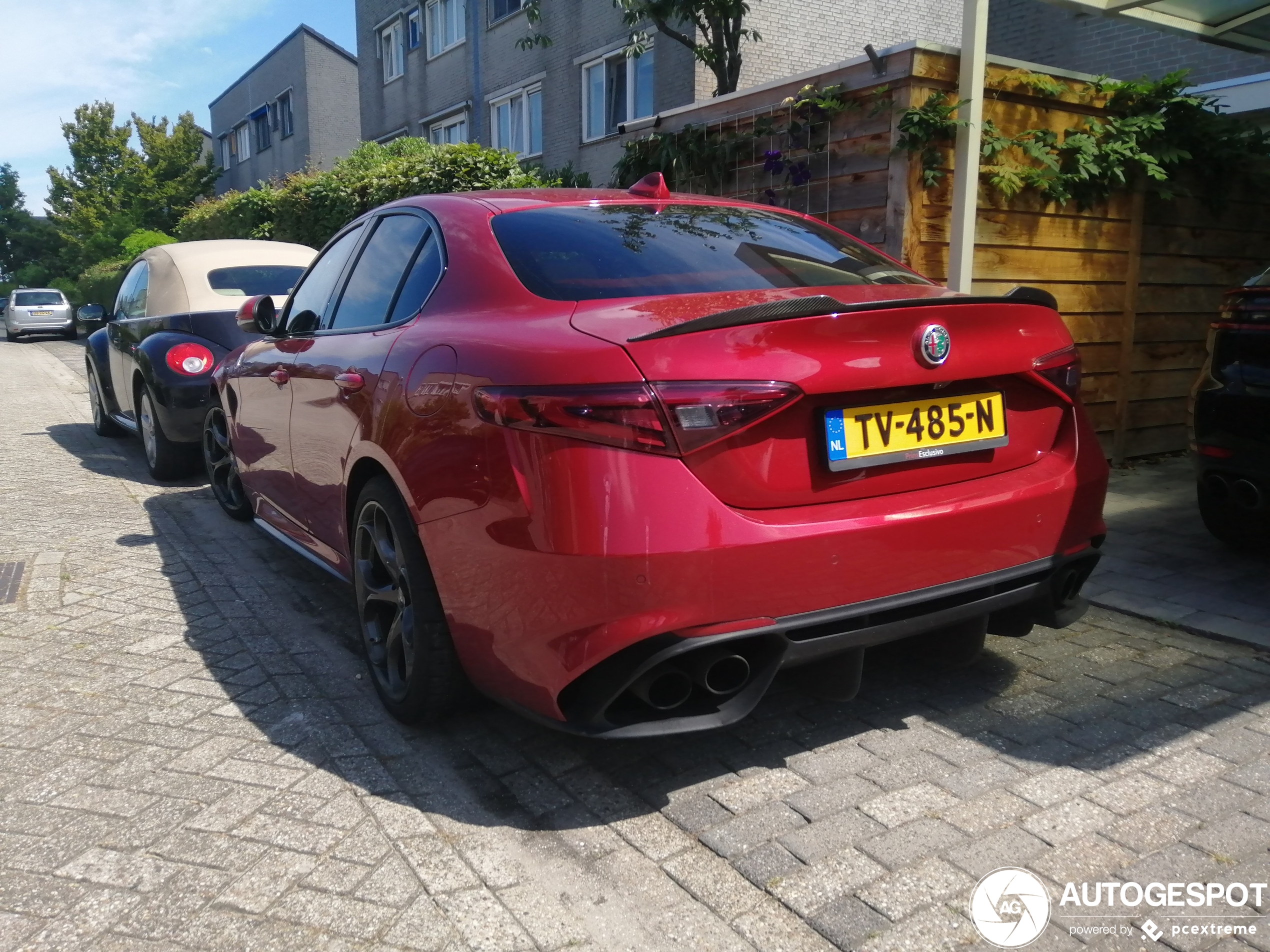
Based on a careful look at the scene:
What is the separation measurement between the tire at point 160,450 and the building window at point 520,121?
15.4m

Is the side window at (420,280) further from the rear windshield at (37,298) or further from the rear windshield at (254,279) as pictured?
the rear windshield at (37,298)

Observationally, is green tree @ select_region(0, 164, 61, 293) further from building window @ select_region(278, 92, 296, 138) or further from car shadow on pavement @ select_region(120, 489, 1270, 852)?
car shadow on pavement @ select_region(120, 489, 1270, 852)

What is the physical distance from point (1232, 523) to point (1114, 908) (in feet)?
10.3

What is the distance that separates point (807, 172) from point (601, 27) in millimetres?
14567

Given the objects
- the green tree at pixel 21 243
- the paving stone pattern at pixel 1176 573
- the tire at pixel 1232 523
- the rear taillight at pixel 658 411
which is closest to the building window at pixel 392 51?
the paving stone pattern at pixel 1176 573

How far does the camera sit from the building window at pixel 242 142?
4394 cm

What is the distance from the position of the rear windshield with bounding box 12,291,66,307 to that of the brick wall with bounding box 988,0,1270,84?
29.0m

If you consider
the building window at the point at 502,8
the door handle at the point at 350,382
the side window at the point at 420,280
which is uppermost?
the building window at the point at 502,8

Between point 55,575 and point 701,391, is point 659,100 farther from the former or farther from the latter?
point 701,391

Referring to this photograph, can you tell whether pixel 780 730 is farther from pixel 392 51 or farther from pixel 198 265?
pixel 392 51

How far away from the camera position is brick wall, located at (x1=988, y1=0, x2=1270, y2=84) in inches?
509

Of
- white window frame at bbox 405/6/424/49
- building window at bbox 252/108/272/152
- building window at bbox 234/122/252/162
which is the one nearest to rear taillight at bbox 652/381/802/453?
white window frame at bbox 405/6/424/49

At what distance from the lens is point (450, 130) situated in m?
25.9

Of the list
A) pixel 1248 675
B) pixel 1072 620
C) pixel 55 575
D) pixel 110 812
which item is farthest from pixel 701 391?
pixel 55 575
